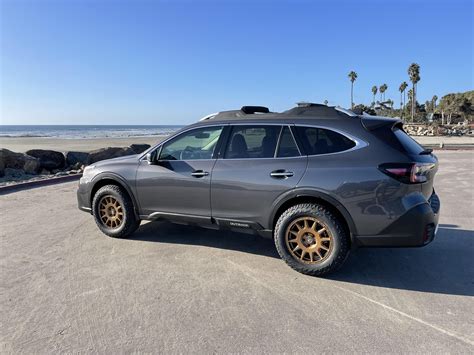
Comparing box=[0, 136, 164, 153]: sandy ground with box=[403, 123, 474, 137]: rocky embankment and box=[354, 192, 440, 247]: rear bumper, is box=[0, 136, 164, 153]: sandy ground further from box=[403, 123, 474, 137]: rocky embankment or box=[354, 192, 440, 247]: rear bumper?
box=[403, 123, 474, 137]: rocky embankment

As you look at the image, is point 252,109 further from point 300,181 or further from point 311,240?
point 311,240

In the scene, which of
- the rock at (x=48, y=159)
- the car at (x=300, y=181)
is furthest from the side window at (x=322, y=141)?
the rock at (x=48, y=159)

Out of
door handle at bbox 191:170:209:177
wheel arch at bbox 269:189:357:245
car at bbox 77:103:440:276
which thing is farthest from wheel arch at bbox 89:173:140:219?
wheel arch at bbox 269:189:357:245

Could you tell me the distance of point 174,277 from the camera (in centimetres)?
414

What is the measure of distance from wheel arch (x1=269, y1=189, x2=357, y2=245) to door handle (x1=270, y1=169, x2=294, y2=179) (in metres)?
0.20

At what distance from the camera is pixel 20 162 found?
12.2m

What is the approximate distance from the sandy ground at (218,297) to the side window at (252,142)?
1.31 meters

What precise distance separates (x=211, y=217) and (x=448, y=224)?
157 inches

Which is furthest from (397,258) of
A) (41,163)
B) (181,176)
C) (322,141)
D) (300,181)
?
(41,163)

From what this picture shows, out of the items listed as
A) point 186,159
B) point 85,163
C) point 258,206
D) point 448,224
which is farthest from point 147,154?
point 85,163

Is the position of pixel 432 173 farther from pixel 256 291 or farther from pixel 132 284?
pixel 132 284

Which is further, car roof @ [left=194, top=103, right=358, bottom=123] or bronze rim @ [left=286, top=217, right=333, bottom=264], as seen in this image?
car roof @ [left=194, top=103, right=358, bottom=123]

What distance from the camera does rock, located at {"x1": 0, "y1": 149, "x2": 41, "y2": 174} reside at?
39.3 feet

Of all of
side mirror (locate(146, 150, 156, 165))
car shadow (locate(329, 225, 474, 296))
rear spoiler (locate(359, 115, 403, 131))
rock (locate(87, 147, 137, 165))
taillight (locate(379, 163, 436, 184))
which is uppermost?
rear spoiler (locate(359, 115, 403, 131))
